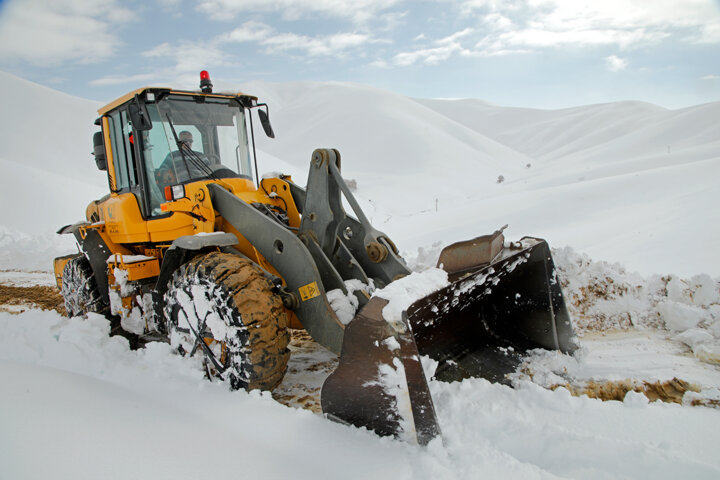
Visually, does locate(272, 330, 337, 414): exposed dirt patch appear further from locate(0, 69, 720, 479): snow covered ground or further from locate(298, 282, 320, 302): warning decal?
locate(298, 282, 320, 302): warning decal

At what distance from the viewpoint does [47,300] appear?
6.65m

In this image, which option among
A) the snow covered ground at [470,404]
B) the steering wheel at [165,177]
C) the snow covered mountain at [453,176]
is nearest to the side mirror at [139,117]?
the steering wheel at [165,177]

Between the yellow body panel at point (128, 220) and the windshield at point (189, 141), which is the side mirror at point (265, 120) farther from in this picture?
the yellow body panel at point (128, 220)

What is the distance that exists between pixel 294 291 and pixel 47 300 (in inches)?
213

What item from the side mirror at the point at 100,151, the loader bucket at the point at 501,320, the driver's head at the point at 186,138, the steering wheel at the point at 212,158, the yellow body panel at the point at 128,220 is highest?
the side mirror at the point at 100,151

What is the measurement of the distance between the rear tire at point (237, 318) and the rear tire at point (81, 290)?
215 centimetres

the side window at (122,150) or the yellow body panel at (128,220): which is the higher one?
the side window at (122,150)

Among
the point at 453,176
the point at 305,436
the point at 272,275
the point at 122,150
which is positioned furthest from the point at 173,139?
the point at 453,176

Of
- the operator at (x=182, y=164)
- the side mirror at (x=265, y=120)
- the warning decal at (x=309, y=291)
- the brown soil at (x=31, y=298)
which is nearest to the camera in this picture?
the warning decal at (x=309, y=291)

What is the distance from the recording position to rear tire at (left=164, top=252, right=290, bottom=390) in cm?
283

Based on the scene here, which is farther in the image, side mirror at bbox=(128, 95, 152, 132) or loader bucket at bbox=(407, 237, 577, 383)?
side mirror at bbox=(128, 95, 152, 132)

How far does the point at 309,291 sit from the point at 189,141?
1.97 metres

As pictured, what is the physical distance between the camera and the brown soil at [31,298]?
618 cm

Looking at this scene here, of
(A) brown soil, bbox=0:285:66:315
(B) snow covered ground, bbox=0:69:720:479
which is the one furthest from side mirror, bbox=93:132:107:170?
(A) brown soil, bbox=0:285:66:315
